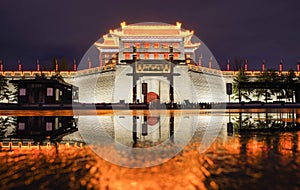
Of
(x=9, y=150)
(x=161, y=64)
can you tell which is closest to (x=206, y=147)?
(x=9, y=150)

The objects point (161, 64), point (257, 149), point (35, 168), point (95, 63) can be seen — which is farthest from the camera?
point (95, 63)

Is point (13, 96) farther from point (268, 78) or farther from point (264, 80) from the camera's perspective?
point (268, 78)

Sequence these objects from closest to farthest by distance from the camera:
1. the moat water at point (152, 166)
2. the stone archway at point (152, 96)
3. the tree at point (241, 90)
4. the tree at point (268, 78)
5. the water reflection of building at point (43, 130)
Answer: the moat water at point (152, 166)
the water reflection of building at point (43, 130)
the tree at point (268, 78)
the tree at point (241, 90)
the stone archway at point (152, 96)

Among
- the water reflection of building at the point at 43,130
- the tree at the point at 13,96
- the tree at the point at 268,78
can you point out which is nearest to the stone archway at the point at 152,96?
the tree at the point at 268,78

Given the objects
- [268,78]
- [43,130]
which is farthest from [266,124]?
[268,78]

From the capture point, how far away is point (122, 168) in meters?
3.41

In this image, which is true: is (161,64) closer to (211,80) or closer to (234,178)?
(211,80)

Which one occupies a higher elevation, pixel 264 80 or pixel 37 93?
pixel 264 80

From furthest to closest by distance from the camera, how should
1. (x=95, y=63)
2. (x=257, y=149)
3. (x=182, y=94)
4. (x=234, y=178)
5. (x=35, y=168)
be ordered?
(x=95, y=63)
(x=182, y=94)
(x=257, y=149)
(x=35, y=168)
(x=234, y=178)

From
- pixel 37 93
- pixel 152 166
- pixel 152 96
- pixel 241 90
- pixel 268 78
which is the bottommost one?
pixel 152 166

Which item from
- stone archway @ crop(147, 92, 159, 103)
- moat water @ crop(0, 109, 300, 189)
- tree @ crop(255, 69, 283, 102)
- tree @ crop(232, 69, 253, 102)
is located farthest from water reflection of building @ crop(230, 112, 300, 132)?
Result: stone archway @ crop(147, 92, 159, 103)

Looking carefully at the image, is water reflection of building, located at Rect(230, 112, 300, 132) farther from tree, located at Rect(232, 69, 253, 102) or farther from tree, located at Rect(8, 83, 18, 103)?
tree, located at Rect(8, 83, 18, 103)

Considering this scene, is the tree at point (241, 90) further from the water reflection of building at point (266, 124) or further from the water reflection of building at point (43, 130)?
the water reflection of building at point (43, 130)

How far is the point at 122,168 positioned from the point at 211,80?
137 ft
